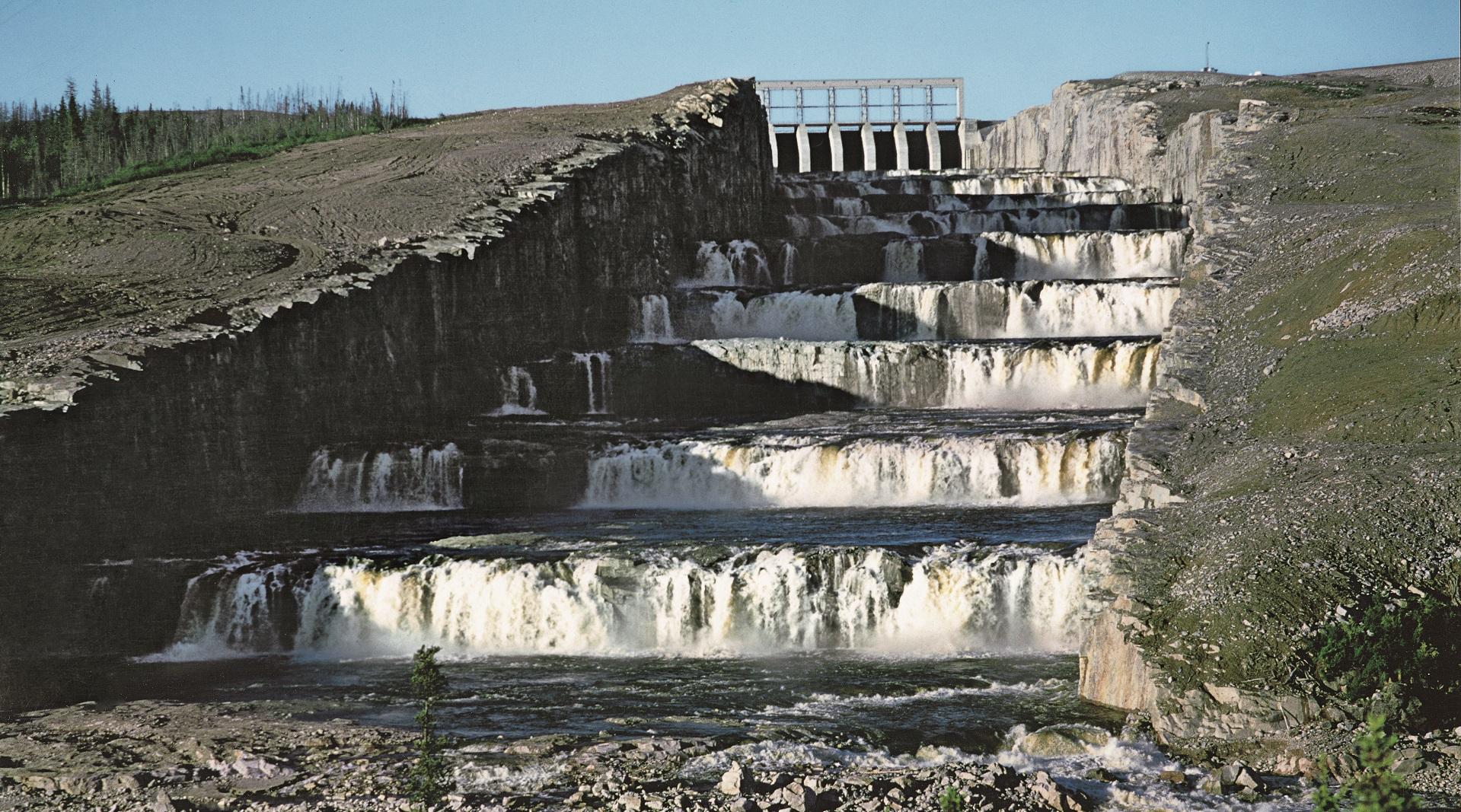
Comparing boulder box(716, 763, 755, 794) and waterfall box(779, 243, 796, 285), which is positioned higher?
waterfall box(779, 243, 796, 285)

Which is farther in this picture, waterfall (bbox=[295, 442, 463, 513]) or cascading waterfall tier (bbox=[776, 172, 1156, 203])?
cascading waterfall tier (bbox=[776, 172, 1156, 203])

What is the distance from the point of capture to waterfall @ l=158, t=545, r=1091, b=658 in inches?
558

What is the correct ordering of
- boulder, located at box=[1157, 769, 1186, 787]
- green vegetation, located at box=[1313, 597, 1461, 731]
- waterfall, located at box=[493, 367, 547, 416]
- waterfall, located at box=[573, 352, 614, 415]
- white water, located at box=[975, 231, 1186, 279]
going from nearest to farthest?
1. boulder, located at box=[1157, 769, 1186, 787]
2. green vegetation, located at box=[1313, 597, 1461, 731]
3. waterfall, located at box=[493, 367, 547, 416]
4. waterfall, located at box=[573, 352, 614, 415]
5. white water, located at box=[975, 231, 1186, 279]

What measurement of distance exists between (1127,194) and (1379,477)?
957 inches

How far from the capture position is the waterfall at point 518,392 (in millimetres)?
24531

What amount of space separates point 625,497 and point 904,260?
1150 cm

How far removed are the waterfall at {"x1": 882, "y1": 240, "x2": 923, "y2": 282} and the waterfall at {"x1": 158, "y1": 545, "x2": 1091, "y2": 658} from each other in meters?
16.0

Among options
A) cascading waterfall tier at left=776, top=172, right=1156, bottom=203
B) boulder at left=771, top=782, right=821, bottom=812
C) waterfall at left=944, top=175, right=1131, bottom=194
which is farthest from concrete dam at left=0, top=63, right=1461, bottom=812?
cascading waterfall tier at left=776, top=172, right=1156, bottom=203

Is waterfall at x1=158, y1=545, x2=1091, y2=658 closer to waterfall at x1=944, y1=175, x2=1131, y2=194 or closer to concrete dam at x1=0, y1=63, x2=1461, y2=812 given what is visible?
concrete dam at x1=0, y1=63, x2=1461, y2=812

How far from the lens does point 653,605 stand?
48.8 feet

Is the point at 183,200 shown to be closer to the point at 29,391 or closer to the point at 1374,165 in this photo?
the point at 29,391

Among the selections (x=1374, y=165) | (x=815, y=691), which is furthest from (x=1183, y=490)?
(x=1374, y=165)

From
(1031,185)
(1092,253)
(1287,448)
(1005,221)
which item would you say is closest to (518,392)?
(1092,253)

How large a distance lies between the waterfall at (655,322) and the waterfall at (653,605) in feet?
43.4
